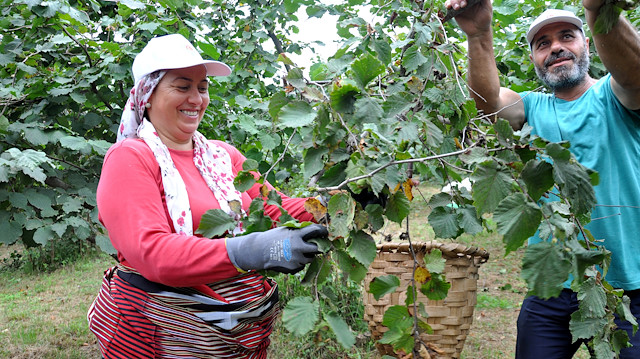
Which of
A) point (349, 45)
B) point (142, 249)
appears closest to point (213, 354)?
point (142, 249)

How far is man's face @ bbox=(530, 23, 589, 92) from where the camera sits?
2000 millimetres

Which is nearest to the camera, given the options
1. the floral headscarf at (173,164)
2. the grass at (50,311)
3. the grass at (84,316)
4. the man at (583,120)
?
the floral headscarf at (173,164)

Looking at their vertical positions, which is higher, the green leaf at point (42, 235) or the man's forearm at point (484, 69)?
the man's forearm at point (484, 69)

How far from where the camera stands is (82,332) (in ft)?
12.9

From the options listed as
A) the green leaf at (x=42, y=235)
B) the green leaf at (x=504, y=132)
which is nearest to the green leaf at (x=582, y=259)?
the green leaf at (x=504, y=132)

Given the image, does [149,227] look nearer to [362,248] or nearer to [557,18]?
[362,248]

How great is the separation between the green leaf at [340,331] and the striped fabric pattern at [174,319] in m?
0.63

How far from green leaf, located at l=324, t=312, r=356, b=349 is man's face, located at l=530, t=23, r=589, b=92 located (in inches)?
62.3

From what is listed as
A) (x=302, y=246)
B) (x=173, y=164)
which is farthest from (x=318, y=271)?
(x=173, y=164)

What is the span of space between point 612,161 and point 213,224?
1553 mm

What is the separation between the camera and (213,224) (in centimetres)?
128

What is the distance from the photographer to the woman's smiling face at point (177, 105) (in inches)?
64.1

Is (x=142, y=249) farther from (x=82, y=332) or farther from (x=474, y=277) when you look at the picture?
(x=82, y=332)

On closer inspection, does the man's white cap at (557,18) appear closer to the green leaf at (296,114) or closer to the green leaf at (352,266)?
the green leaf at (296,114)
